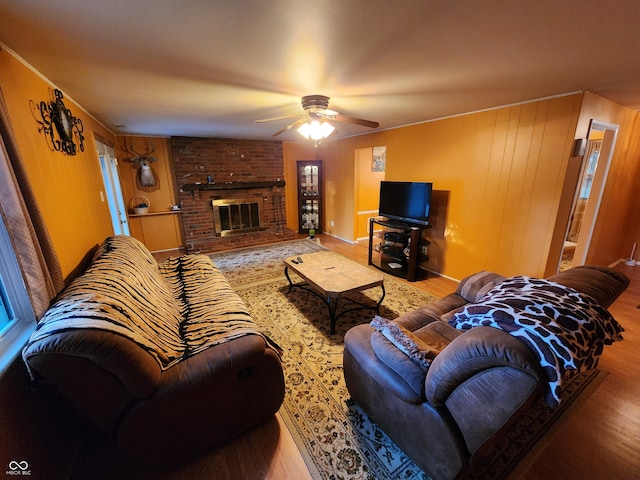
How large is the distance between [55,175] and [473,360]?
2.75 metres

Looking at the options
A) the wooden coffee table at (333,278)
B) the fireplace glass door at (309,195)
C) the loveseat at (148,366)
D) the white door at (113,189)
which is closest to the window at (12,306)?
the loveseat at (148,366)

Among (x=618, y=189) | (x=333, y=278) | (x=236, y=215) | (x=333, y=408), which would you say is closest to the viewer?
(x=333, y=408)

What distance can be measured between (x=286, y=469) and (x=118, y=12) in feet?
7.69

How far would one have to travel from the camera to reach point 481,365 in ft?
3.34

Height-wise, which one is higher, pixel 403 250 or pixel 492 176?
pixel 492 176

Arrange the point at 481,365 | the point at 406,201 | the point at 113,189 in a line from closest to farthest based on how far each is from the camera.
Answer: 1. the point at 481,365
2. the point at 406,201
3. the point at 113,189

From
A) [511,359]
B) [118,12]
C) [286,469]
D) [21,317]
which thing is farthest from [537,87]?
[21,317]

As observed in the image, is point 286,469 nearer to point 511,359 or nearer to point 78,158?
point 511,359

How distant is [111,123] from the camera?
11.7ft

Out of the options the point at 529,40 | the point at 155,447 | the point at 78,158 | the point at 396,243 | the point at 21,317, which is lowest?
the point at 155,447

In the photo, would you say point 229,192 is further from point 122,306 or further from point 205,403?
point 205,403

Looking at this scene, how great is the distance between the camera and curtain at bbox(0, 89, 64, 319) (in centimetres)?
115

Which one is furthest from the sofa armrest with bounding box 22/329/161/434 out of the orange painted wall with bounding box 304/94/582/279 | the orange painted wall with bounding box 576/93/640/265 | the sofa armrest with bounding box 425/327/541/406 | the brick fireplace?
the brick fireplace

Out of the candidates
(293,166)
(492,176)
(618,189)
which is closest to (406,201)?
(492,176)
